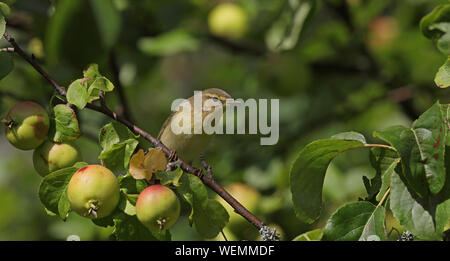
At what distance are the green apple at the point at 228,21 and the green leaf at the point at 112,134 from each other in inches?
72.4

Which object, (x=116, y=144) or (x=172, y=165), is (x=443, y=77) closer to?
(x=172, y=165)

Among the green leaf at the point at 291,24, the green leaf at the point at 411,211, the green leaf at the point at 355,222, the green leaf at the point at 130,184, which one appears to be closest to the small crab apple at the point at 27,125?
the green leaf at the point at 130,184

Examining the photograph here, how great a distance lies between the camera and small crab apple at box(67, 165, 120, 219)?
52.2 inches

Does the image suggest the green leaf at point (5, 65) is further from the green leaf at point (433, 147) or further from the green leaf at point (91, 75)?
the green leaf at point (433, 147)

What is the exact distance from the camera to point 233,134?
10.9 ft

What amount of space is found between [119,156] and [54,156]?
19 centimetres

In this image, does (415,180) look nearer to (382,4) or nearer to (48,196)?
(48,196)

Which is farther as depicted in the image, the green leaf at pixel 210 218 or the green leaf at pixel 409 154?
the green leaf at pixel 210 218

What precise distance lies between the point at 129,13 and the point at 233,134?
0.88 metres

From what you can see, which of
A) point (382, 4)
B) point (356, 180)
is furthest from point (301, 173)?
point (382, 4)

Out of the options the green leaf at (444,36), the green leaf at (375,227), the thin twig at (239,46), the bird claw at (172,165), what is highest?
the thin twig at (239,46)

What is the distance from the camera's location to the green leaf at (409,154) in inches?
48.8

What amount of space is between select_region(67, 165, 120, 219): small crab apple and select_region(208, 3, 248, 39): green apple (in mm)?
1942

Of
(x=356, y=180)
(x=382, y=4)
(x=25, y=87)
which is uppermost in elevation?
(x=382, y=4)
